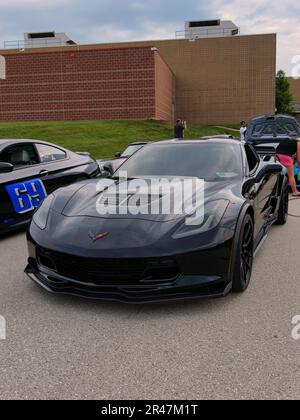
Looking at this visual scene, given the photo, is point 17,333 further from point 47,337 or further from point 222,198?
point 222,198

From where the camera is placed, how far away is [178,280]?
3.34 metres

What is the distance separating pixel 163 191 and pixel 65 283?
1.20 metres

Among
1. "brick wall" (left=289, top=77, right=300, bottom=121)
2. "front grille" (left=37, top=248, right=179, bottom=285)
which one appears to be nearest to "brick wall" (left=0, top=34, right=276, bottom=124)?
"front grille" (left=37, top=248, right=179, bottom=285)

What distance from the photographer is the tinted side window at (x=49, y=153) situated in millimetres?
6945

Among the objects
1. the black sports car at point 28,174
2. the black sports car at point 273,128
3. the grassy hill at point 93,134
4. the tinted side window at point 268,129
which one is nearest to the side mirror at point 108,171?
the black sports car at point 28,174

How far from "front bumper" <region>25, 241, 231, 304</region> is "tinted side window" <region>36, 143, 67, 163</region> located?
3.87 meters

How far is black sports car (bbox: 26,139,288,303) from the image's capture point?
3314 mm

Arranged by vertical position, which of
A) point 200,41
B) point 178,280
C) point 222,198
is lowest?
point 178,280

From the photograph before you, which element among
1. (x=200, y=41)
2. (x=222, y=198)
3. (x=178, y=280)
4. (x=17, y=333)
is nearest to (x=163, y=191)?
(x=222, y=198)

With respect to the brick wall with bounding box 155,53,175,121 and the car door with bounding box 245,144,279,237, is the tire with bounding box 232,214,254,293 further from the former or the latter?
the brick wall with bounding box 155,53,175,121

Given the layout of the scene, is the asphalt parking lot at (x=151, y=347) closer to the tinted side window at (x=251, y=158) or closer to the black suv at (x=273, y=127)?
the tinted side window at (x=251, y=158)

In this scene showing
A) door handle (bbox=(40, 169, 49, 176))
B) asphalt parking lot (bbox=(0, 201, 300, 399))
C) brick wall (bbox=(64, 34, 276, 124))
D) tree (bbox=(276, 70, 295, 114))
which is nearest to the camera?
asphalt parking lot (bbox=(0, 201, 300, 399))
